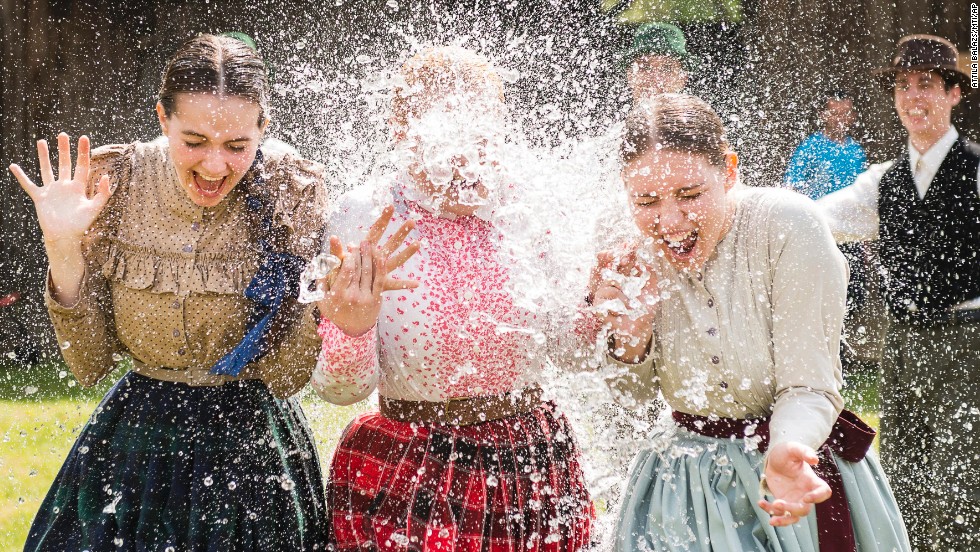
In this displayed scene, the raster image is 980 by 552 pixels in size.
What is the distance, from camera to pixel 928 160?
15.2ft

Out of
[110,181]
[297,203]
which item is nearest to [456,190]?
[297,203]

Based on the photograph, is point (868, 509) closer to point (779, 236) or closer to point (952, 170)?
point (779, 236)

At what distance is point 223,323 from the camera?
120 inches

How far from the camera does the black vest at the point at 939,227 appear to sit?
452cm

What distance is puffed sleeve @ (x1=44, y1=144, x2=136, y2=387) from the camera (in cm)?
296

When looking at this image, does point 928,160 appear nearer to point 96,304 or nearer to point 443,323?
point 443,323

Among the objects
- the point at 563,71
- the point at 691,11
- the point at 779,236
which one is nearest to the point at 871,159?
the point at 691,11

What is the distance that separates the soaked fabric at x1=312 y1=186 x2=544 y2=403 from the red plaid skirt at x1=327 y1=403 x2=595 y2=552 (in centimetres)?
14

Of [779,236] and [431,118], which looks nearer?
[779,236]

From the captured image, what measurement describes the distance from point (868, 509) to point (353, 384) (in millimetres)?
1380

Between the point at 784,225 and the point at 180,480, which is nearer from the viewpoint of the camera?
the point at 784,225

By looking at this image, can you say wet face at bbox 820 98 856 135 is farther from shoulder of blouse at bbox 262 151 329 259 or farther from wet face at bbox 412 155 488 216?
shoulder of blouse at bbox 262 151 329 259

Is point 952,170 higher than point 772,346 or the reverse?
higher

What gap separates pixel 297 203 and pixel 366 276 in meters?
0.51
